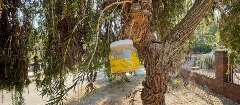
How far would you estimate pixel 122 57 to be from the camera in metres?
1.35

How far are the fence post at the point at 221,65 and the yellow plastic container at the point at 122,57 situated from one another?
603cm

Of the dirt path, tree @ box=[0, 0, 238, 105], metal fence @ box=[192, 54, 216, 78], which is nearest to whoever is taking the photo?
tree @ box=[0, 0, 238, 105]

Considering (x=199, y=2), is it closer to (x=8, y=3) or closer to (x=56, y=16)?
(x=56, y=16)

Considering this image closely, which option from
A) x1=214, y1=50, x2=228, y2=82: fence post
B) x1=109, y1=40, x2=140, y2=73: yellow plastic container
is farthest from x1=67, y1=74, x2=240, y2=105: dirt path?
x1=109, y1=40, x2=140, y2=73: yellow plastic container

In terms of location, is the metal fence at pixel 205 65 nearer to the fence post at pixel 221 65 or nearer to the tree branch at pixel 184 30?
the fence post at pixel 221 65

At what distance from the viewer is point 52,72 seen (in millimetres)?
1632

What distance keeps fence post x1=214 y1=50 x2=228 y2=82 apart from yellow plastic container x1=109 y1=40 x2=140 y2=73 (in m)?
6.03

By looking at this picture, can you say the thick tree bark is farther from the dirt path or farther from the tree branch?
the dirt path

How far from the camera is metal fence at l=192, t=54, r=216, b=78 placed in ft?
27.1

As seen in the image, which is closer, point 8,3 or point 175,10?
point 8,3

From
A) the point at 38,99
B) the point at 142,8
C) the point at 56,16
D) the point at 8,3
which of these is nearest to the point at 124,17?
the point at 142,8

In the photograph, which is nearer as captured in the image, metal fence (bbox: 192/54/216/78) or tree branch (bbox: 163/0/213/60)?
tree branch (bbox: 163/0/213/60)

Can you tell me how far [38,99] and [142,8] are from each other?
7513 millimetres

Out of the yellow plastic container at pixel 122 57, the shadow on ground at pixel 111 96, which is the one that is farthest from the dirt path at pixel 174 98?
the yellow plastic container at pixel 122 57
